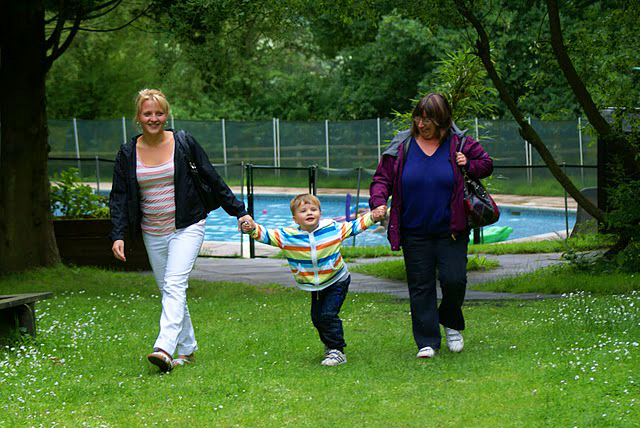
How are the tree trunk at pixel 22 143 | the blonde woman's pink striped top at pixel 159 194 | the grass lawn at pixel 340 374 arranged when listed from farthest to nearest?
the tree trunk at pixel 22 143 → the blonde woman's pink striped top at pixel 159 194 → the grass lawn at pixel 340 374

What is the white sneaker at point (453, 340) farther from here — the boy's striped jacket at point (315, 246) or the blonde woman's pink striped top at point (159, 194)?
the blonde woman's pink striped top at point (159, 194)

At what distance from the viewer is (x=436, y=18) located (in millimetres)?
11711

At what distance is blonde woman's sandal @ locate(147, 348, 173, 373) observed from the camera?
6.20 meters

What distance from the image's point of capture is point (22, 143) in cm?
1237

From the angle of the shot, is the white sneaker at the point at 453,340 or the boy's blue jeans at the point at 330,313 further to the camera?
the white sneaker at the point at 453,340

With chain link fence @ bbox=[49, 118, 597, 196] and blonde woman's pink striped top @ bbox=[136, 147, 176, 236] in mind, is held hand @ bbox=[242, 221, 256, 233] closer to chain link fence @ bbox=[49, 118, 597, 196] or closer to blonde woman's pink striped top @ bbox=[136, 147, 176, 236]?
blonde woman's pink striped top @ bbox=[136, 147, 176, 236]

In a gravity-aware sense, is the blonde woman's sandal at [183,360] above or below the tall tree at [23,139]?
below

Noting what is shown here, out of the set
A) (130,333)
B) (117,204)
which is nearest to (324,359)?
(117,204)

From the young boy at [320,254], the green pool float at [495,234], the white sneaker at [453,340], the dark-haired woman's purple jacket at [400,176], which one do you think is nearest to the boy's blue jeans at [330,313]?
the young boy at [320,254]

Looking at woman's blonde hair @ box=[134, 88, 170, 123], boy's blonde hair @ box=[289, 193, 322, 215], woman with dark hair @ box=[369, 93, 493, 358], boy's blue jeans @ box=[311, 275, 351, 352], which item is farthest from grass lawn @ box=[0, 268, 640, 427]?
woman's blonde hair @ box=[134, 88, 170, 123]

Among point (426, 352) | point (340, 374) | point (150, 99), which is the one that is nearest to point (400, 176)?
point (426, 352)

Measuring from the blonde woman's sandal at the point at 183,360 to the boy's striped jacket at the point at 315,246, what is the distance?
932mm

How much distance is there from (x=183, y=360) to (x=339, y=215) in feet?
70.7

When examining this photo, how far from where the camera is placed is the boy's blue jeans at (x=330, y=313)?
21.5ft
